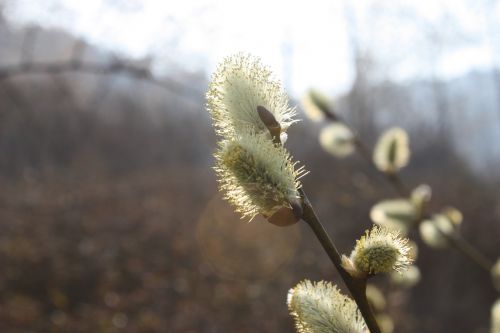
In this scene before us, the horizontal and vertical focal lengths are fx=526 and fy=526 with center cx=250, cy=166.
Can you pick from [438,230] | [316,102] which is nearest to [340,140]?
[316,102]

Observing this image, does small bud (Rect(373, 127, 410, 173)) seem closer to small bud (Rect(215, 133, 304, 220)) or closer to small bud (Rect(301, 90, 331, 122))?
small bud (Rect(301, 90, 331, 122))

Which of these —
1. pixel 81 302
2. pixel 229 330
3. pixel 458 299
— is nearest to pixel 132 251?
pixel 81 302

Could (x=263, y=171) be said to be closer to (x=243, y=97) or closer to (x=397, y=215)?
(x=243, y=97)

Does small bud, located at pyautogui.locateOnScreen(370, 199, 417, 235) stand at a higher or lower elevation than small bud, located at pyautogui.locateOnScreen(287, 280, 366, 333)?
higher

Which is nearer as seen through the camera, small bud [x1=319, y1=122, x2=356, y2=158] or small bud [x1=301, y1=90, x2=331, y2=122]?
small bud [x1=301, y1=90, x2=331, y2=122]

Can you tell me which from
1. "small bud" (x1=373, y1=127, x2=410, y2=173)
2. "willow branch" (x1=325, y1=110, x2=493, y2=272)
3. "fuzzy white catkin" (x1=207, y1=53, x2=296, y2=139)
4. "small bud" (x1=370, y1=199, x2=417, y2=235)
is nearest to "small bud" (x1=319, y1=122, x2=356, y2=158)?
"willow branch" (x1=325, y1=110, x2=493, y2=272)

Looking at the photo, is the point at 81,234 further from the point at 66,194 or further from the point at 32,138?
the point at 32,138

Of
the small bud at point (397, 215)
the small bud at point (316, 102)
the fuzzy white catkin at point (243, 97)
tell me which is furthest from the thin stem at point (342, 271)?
the small bud at point (316, 102)
